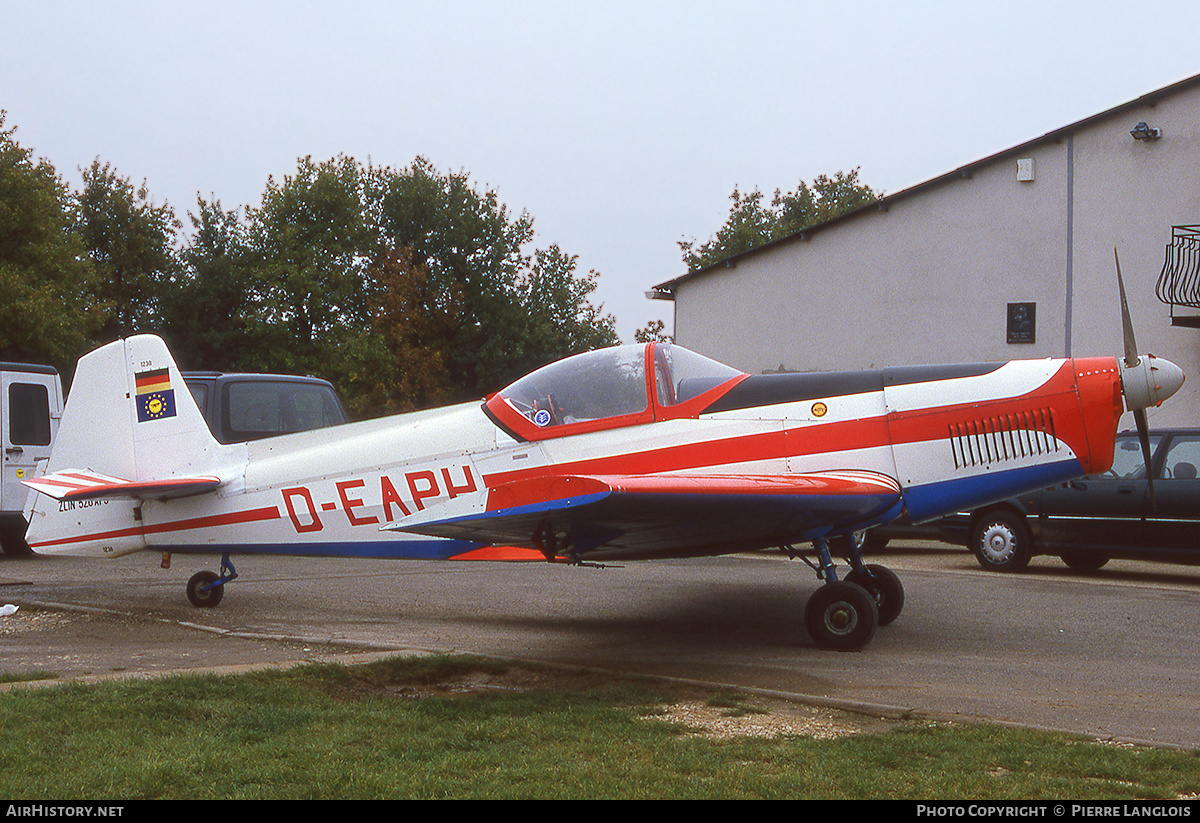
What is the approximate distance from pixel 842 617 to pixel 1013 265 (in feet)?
54.0

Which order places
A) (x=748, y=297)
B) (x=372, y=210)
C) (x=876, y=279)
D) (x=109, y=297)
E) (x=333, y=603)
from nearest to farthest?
(x=333, y=603) → (x=876, y=279) → (x=748, y=297) → (x=109, y=297) → (x=372, y=210)

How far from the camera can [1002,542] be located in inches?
488

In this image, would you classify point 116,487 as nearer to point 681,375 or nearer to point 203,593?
point 203,593

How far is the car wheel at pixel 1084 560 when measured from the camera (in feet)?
40.2

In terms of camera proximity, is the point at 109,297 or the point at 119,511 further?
the point at 109,297

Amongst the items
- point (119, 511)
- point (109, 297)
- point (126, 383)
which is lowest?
point (119, 511)

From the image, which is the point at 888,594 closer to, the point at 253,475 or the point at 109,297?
the point at 253,475

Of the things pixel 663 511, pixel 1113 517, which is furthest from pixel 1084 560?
pixel 663 511

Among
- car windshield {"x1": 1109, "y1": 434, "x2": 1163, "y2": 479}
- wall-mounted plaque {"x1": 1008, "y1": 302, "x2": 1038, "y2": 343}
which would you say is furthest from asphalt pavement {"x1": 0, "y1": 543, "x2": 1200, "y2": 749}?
wall-mounted plaque {"x1": 1008, "y1": 302, "x2": 1038, "y2": 343}

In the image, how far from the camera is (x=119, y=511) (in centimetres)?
852

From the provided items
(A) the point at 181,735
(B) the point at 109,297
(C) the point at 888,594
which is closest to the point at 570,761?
(A) the point at 181,735

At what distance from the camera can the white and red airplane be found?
7.07m

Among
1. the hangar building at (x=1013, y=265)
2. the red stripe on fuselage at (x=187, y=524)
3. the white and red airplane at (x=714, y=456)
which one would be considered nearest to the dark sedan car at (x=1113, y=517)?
the white and red airplane at (x=714, y=456)

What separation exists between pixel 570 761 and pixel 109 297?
149ft
